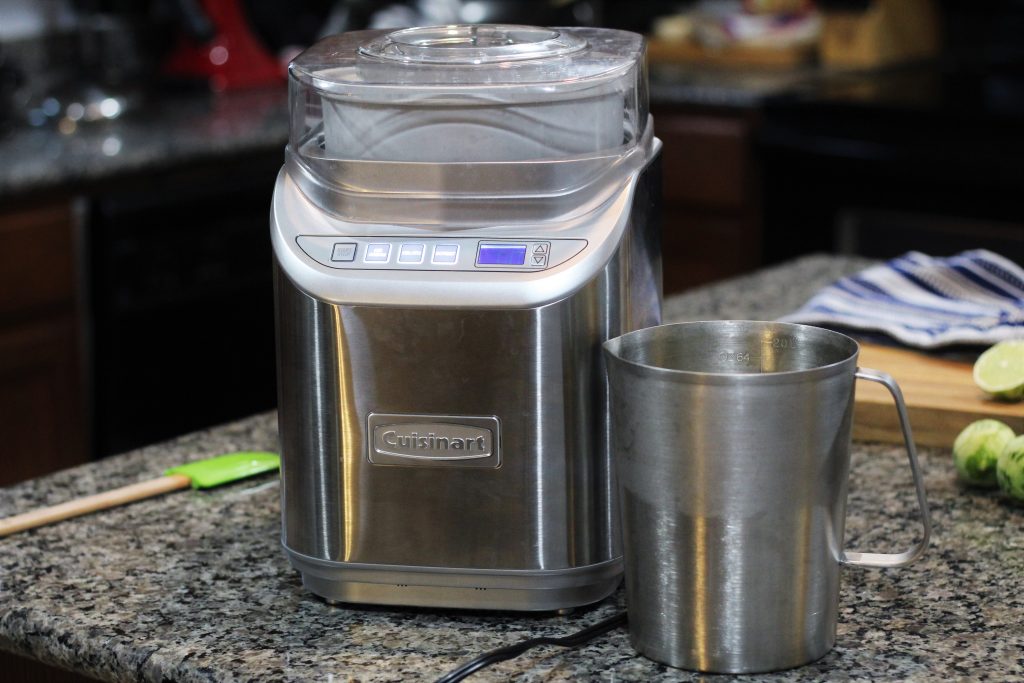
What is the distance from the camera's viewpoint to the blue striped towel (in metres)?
1.29

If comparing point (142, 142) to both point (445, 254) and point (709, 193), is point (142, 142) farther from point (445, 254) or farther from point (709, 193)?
point (445, 254)

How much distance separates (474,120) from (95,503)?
423 mm

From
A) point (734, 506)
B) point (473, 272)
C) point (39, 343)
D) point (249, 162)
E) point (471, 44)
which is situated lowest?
point (39, 343)

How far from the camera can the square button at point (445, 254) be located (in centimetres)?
81

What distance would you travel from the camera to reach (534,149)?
85 centimetres

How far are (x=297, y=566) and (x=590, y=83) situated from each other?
35 centimetres

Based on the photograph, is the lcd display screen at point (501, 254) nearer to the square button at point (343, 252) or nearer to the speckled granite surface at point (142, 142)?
the square button at point (343, 252)

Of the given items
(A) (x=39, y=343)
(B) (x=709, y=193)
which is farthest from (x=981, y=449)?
(B) (x=709, y=193)

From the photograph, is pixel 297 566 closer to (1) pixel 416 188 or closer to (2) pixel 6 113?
(1) pixel 416 188

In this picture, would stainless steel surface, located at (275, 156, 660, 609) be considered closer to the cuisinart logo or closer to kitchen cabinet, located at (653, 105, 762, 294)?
the cuisinart logo

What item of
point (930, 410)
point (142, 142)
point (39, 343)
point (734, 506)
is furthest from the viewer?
point (142, 142)

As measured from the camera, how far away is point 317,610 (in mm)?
873

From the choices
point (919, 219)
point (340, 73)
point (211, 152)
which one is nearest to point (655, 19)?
point (919, 219)

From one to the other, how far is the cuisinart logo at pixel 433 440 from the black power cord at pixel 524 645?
0.11 meters
